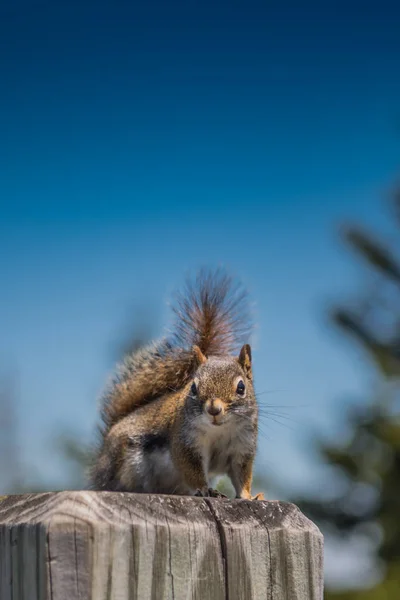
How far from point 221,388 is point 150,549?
1378 millimetres

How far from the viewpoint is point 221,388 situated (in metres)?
2.62

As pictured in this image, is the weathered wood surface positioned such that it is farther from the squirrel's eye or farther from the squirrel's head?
the squirrel's eye

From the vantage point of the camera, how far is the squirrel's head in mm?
2559

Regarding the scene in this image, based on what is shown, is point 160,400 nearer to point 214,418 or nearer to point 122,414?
point 122,414

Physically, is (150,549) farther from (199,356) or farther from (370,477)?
(370,477)

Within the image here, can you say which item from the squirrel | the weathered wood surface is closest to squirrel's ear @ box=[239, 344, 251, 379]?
the squirrel

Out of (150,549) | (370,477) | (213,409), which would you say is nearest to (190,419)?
(213,409)

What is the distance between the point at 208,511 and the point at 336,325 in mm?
8864

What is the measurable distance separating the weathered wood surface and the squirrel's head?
109 cm

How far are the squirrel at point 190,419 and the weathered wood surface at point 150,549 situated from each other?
41.0 inches

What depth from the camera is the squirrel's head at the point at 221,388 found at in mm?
2559

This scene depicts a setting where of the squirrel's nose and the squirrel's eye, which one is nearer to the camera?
the squirrel's nose

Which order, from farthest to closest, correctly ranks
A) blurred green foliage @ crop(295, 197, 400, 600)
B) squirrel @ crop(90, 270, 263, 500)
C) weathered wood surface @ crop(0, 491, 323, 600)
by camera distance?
blurred green foliage @ crop(295, 197, 400, 600) → squirrel @ crop(90, 270, 263, 500) → weathered wood surface @ crop(0, 491, 323, 600)

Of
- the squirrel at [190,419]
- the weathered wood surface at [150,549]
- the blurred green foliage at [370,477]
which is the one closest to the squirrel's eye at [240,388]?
the squirrel at [190,419]
